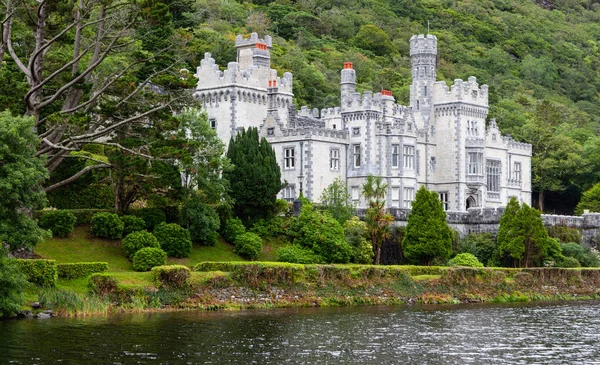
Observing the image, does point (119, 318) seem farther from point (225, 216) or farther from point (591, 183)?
point (591, 183)

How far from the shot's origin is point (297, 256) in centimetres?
6956

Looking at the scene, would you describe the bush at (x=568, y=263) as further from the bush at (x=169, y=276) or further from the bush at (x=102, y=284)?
the bush at (x=102, y=284)

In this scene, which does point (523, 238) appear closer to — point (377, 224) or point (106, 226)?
point (377, 224)

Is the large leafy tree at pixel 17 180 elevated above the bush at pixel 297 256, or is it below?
above

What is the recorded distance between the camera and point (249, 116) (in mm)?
83500

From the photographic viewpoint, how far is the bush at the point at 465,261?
76.3 m

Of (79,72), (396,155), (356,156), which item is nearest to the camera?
(79,72)

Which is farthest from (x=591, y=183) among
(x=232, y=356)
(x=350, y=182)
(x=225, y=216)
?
(x=232, y=356)

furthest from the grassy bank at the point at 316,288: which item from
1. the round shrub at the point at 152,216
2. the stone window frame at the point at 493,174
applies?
the stone window frame at the point at 493,174

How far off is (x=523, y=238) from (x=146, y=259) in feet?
91.2

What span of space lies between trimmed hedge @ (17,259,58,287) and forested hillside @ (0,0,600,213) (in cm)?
1429

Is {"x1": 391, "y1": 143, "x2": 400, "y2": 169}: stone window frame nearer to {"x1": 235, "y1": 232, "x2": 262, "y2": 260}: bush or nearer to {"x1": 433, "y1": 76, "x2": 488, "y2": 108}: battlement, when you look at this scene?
{"x1": 433, "y1": 76, "x2": 488, "y2": 108}: battlement

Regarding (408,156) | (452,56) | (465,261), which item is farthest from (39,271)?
(452,56)

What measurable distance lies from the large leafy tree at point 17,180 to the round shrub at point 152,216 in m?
15.5
